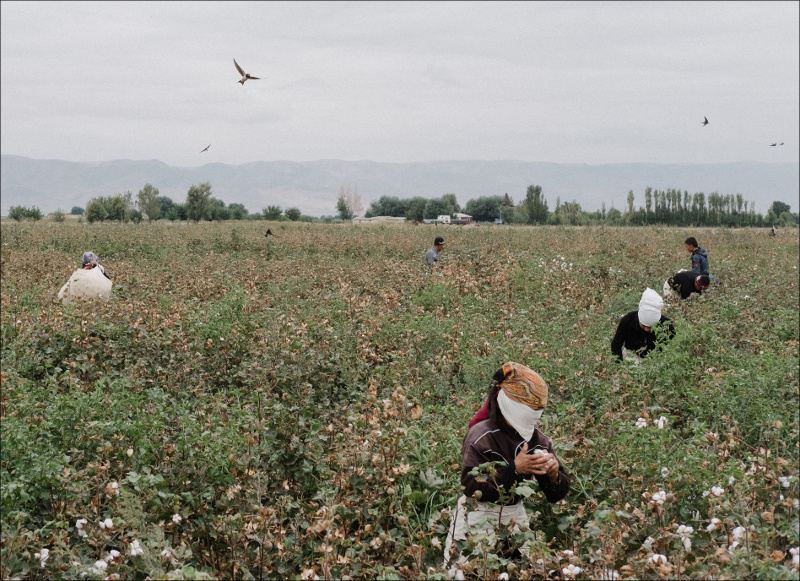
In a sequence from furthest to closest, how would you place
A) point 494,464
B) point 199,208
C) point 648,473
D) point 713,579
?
point 199,208
point 648,473
point 494,464
point 713,579

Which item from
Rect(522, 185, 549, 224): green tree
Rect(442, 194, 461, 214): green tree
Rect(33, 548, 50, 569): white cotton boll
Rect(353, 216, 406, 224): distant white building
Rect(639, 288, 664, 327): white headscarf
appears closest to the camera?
Rect(33, 548, 50, 569): white cotton boll

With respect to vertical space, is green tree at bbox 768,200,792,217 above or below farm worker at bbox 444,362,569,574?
above

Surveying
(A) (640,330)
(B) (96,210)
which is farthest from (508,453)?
(B) (96,210)

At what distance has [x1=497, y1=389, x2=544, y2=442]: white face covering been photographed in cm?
321

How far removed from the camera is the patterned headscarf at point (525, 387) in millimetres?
3174

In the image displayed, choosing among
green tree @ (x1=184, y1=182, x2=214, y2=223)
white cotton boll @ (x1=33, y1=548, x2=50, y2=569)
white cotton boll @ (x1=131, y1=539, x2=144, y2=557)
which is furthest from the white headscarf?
green tree @ (x1=184, y1=182, x2=214, y2=223)

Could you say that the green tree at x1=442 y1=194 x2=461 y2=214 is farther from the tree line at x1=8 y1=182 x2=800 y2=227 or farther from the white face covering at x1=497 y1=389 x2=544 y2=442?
the white face covering at x1=497 y1=389 x2=544 y2=442

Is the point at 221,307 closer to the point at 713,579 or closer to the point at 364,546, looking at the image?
the point at 364,546

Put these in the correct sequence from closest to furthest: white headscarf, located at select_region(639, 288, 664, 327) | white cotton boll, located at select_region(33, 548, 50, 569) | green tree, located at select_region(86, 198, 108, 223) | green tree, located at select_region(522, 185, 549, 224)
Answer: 1. white cotton boll, located at select_region(33, 548, 50, 569)
2. white headscarf, located at select_region(639, 288, 664, 327)
3. green tree, located at select_region(86, 198, 108, 223)
4. green tree, located at select_region(522, 185, 549, 224)

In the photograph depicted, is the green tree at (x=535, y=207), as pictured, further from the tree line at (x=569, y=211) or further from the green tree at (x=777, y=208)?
the green tree at (x=777, y=208)

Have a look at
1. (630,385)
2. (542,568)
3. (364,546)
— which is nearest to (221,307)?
(630,385)

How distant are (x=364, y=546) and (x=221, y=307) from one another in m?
5.82

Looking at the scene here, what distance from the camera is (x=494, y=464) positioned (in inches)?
127

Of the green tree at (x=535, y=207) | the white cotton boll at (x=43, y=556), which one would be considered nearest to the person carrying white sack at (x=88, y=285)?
the white cotton boll at (x=43, y=556)
